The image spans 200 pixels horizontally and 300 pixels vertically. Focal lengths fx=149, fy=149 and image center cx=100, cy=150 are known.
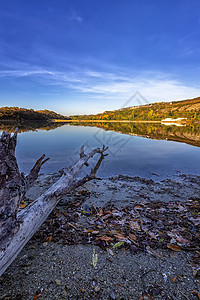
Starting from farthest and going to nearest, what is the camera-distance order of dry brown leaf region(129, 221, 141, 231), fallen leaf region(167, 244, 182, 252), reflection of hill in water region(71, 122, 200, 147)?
1. reflection of hill in water region(71, 122, 200, 147)
2. dry brown leaf region(129, 221, 141, 231)
3. fallen leaf region(167, 244, 182, 252)

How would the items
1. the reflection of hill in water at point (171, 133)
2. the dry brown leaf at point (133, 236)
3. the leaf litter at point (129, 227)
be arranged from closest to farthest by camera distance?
the leaf litter at point (129, 227)
the dry brown leaf at point (133, 236)
the reflection of hill in water at point (171, 133)

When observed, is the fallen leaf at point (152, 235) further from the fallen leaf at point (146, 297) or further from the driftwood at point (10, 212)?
the driftwood at point (10, 212)

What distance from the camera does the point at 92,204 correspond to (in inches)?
202

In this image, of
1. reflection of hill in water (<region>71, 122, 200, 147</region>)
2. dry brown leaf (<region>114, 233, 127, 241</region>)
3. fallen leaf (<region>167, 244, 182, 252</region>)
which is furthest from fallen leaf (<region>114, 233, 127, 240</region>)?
reflection of hill in water (<region>71, 122, 200, 147</region>)

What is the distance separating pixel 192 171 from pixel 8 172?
1057 centimetres

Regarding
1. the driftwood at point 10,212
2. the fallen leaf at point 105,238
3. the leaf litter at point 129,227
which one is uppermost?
the driftwood at point 10,212

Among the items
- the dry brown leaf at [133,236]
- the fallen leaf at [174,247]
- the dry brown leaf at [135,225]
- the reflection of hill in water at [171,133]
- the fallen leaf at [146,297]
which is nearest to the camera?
the fallen leaf at [146,297]

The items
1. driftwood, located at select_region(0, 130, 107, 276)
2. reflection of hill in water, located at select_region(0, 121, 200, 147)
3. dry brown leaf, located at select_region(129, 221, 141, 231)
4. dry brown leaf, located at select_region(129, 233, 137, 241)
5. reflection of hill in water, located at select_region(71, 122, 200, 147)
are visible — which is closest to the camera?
driftwood, located at select_region(0, 130, 107, 276)

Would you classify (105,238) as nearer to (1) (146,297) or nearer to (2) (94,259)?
(2) (94,259)

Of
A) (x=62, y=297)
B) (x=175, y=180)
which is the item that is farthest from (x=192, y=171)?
(x=62, y=297)

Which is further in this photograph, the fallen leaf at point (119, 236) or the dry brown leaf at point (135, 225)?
the dry brown leaf at point (135, 225)

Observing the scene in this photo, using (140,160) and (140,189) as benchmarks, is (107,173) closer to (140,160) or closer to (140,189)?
(140,189)

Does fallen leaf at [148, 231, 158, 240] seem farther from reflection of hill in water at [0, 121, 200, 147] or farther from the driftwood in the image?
reflection of hill in water at [0, 121, 200, 147]

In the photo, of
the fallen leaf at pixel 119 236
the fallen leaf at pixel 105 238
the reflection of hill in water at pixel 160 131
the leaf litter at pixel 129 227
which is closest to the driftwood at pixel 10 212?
the leaf litter at pixel 129 227
